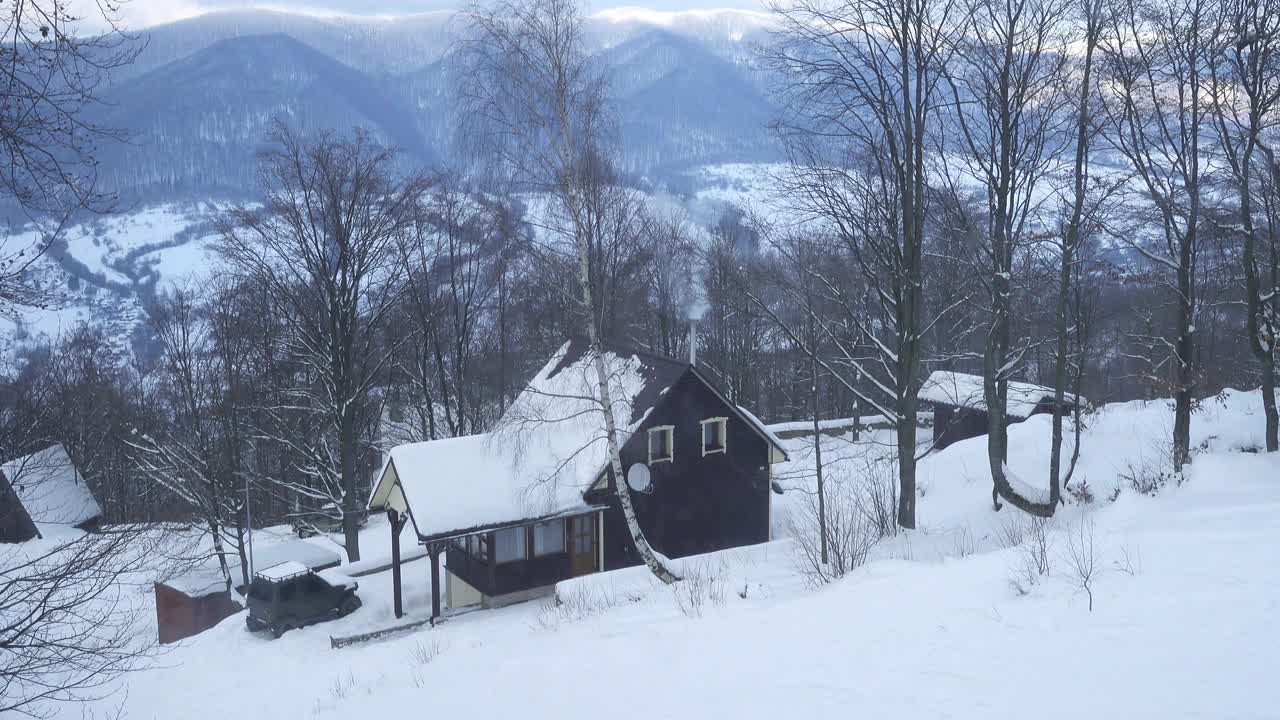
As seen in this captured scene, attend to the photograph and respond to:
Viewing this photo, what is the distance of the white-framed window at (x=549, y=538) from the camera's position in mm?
18625

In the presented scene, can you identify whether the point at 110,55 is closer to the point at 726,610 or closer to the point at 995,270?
the point at 726,610

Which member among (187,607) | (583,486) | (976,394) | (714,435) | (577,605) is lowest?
(187,607)

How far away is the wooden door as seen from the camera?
747 inches

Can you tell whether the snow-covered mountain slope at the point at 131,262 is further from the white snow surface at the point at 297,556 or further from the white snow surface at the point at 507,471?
the white snow surface at the point at 507,471

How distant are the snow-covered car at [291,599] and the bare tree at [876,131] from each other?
12.8 metres

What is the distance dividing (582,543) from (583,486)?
5.89ft

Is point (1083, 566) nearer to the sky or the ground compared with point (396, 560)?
nearer to the sky

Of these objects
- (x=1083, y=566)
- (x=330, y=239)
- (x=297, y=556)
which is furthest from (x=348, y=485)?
(x=1083, y=566)

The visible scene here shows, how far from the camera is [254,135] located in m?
118

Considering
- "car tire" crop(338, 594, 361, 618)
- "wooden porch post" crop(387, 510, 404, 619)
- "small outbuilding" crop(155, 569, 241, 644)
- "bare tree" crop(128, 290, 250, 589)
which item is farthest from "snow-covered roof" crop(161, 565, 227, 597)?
"wooden porch post" crop(387, 510, 404, 619)

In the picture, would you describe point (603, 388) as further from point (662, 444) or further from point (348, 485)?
point (348, 485)

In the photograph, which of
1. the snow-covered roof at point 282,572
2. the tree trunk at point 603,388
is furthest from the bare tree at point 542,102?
the snow-covered roof at point 282,572

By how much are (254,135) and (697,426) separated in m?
119

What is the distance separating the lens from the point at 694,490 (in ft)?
66.5
